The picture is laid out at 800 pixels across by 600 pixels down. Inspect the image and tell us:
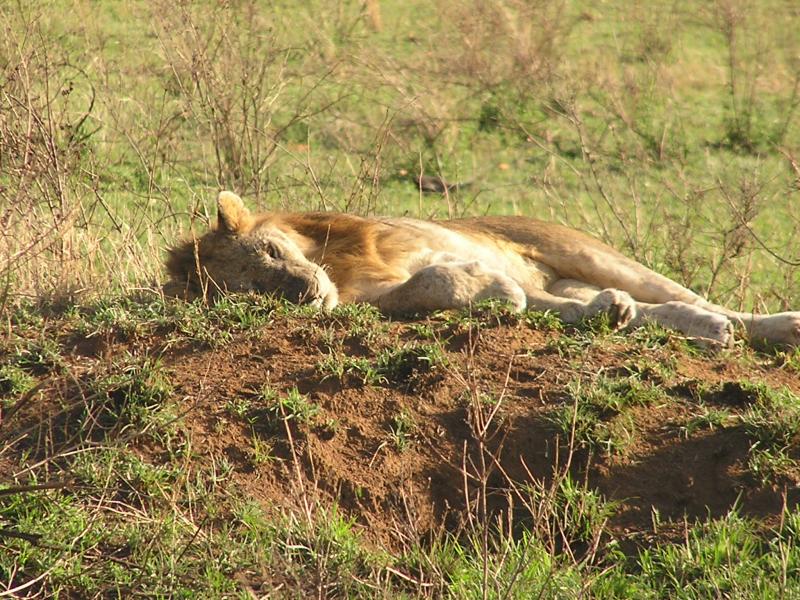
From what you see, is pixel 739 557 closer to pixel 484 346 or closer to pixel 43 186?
pixel 484 346

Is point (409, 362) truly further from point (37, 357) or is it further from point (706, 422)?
point (37, 357)

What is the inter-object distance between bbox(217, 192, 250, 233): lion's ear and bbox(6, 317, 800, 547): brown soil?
1142mm

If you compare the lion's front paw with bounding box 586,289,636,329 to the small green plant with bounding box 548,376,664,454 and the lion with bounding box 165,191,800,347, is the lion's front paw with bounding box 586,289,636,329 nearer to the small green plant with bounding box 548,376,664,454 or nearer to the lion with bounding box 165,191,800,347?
the lion with bounding box 165,191,800,347

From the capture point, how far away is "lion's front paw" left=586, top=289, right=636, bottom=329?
6172 mm

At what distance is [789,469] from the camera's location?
481cm

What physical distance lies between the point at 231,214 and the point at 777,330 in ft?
10.3

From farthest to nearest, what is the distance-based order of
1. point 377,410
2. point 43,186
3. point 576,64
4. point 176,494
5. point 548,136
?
point 576,64 < point 548,136 < point 43,186 < point 377,410 < point 176,494

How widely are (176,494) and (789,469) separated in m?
2.54

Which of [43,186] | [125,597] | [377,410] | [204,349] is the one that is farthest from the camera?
[43,186]

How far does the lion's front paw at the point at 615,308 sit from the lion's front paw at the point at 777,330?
27.6 inches

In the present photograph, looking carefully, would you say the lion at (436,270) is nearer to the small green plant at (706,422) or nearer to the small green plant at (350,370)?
the small green plant at (350,370)

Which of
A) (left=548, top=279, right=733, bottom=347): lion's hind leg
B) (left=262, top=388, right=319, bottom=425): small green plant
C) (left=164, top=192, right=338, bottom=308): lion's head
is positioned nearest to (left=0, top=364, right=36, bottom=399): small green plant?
(left=262, top=388, right=319, bottom=425): small green plant

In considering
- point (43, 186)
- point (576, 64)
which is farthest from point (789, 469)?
point (576, 64)

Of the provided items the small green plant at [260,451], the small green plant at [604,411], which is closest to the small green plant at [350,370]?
the small green plant at [260,451]
